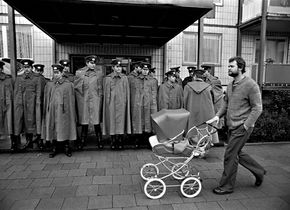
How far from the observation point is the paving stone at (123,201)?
132 inches

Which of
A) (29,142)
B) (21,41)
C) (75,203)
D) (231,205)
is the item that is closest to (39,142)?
(29,142)

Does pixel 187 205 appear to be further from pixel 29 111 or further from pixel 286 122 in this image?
pixel 286 122

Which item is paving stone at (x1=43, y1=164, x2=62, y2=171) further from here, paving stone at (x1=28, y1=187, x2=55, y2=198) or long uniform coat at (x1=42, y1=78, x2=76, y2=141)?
paving stone at (x1=28, y1=187, x2=55, y2=198)

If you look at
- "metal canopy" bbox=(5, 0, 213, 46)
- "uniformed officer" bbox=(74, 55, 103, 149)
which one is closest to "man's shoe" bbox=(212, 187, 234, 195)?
"uniformed officer" bbox=(74, 55, 103, 149)

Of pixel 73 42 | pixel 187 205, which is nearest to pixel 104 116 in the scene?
pixel 187 205

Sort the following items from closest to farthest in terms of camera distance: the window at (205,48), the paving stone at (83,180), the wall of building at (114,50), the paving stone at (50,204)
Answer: the paving stone at (50,204)
the paving stone at (83,180)
the wall of building at (114,50)
the window at (205,48)

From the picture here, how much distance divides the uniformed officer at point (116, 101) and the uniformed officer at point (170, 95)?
0.85m

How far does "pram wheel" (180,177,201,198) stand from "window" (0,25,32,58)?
792 centimetres

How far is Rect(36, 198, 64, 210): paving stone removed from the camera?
3244 millimetres

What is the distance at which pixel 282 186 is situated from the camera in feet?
13.3

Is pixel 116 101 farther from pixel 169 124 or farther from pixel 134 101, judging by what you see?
pixel 169 124

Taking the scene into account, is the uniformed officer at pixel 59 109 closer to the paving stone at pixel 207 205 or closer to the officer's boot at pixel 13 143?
the officer's boot at pixel 13 143

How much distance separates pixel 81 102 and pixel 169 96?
2.21 m

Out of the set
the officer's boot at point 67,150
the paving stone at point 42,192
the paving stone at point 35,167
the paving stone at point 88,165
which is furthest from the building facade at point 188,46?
the paving stone at point 42,192
